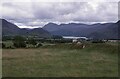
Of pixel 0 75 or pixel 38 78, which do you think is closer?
pixel 38 78

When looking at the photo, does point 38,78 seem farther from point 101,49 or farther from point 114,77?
point 101,49

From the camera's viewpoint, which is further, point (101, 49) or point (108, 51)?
point (101, 49)

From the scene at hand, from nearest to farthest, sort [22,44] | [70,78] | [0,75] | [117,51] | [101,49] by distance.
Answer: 1. [70,78]
2. [0,75]
3. [117,51]
4. [101,49]
5. [22,44]

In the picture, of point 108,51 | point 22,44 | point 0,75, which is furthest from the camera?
point 22,44

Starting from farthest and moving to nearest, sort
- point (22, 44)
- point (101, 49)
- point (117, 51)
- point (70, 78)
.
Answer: point (22, 44) < point (101, 49) < point (117, 51) < point (70, 78)

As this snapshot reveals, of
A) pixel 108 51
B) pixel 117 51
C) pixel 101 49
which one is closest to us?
pixel 117 51

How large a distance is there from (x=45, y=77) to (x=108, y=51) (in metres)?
28.6

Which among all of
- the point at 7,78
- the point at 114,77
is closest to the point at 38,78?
the point at 7,78

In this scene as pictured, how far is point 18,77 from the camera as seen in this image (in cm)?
1886

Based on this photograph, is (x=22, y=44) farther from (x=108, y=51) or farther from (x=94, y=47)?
(x=108, y=51)

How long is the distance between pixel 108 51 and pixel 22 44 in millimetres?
31628

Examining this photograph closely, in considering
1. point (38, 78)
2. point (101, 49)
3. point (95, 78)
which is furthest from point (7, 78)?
point (101, 49)

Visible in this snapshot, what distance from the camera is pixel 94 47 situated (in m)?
53.2

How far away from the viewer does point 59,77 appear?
18844 mm
